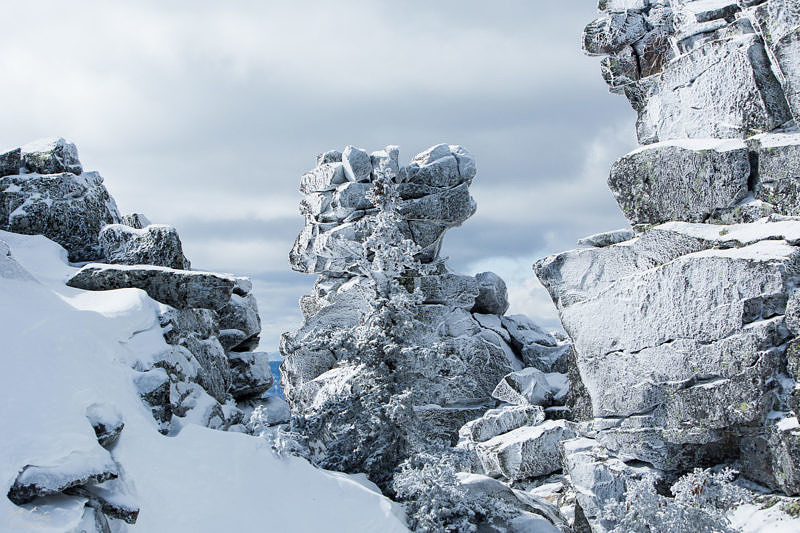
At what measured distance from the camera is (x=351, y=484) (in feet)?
36.9

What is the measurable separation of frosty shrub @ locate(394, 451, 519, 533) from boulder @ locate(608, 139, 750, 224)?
5.79m

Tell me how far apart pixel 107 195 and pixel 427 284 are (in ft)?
46.6

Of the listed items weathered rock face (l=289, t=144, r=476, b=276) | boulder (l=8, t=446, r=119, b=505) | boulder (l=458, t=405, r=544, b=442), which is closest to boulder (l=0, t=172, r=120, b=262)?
boulder (l=8, t=446, r=119, b=505)

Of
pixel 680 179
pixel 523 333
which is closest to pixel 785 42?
pixel 680 179

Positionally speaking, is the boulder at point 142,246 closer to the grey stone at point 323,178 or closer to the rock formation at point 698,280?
the rock formation at point 698,280

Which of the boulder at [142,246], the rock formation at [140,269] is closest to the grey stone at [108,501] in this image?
the rock formation at [140,269]

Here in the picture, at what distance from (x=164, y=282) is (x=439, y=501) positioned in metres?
6.70

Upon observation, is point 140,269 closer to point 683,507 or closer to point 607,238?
point 607,238

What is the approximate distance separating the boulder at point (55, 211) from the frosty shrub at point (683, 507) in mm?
11557

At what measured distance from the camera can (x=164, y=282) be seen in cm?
1265

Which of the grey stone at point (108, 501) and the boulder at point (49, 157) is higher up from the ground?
the boulder at point (49, 157)

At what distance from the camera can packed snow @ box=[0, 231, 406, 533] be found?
7742 mm

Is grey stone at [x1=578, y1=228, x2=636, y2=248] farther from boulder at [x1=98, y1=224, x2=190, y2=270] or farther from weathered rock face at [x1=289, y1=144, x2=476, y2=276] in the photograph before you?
weathered rock face at [x1=289, y1=144, x2=476, y2=276]

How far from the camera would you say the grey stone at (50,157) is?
1455 cm
